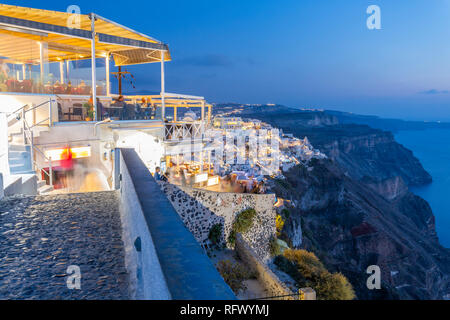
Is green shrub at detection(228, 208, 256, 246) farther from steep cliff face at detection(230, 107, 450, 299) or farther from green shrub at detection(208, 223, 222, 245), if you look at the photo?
steep cliff face at detection(230, 107, 450, 299)

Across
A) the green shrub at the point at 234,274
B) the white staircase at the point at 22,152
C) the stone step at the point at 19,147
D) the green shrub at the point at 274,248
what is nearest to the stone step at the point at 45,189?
the white staircase at the point at 22,152

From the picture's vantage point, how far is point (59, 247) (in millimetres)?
3344

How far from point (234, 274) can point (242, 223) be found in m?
2.14

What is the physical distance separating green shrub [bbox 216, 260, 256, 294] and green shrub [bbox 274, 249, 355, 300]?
181cm

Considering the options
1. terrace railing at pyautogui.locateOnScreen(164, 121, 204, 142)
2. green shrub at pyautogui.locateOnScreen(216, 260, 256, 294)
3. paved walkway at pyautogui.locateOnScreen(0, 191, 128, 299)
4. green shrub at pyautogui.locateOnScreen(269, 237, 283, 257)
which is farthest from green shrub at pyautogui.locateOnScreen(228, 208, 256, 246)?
paved walkway at pyautogui.locateOnScreen(0, 191, 128, 299)

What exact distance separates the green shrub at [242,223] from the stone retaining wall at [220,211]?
0.12m

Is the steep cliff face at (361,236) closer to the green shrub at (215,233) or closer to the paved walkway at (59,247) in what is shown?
the green shrub at (215,233)

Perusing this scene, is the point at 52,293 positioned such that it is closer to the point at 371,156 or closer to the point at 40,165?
the point at 40,165

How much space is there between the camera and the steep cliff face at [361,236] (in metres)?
32.4

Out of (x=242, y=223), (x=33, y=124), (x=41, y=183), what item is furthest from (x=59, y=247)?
(x=242, y=223)

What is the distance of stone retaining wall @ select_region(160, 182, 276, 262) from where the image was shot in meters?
8.91

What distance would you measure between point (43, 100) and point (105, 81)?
283cm

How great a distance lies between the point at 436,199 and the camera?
103062mm

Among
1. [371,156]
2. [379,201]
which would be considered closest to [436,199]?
[371,156]
